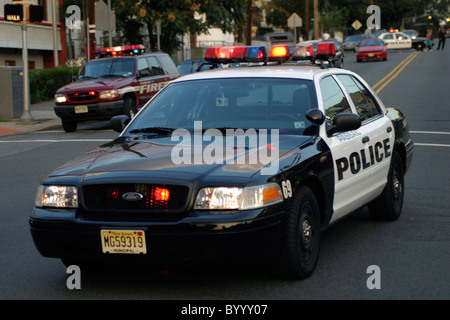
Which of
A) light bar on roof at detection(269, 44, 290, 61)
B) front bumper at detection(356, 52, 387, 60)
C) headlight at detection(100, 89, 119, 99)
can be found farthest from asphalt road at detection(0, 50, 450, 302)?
front bumper at detection(356, 52, 387, 60)

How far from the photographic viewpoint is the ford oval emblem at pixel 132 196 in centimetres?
546

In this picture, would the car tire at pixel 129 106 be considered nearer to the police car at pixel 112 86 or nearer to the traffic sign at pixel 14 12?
the police car at pixel 112 86

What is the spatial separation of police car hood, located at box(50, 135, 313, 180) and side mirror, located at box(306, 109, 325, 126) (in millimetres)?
166

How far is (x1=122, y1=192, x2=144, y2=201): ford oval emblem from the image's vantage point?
5457 mm

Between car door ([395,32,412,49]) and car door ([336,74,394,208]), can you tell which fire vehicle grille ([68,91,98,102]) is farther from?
car door ([395,32,412,49])

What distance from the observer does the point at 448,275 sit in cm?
619

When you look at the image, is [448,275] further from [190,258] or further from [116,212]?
[116,212]

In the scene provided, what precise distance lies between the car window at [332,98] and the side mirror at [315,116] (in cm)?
43

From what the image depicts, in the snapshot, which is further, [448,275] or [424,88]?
[424,88]

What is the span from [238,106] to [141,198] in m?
1.76

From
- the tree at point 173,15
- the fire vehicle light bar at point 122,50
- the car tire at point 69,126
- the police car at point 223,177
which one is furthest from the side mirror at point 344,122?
the tree at point 173,15

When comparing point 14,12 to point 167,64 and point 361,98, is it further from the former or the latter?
point 361,98
